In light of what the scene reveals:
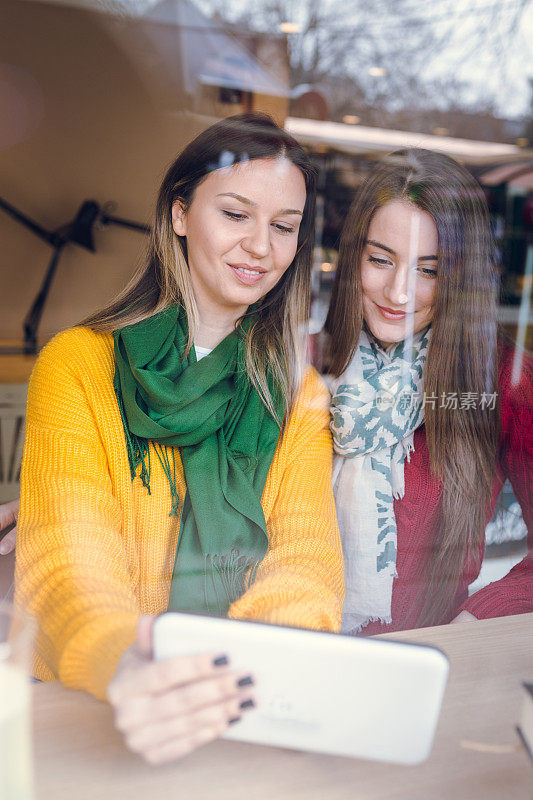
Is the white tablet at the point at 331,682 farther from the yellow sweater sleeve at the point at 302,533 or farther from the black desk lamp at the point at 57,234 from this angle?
the black desk lamp at the point at 57,234

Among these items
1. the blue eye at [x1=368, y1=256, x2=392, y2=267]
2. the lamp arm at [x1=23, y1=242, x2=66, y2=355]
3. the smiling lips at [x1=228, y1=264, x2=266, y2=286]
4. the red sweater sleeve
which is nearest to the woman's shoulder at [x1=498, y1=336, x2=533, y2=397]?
the red sweater sleeve

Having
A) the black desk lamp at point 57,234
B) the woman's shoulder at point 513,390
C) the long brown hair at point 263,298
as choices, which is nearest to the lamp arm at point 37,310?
the black desk lamp at point 57,234

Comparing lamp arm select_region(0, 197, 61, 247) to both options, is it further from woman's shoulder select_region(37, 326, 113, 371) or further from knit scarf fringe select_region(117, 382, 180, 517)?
knit scarf fringe select_region(117, 382, 180, 517)

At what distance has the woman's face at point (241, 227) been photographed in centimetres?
111

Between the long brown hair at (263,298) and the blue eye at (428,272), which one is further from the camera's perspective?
the blue eye at (428,272)

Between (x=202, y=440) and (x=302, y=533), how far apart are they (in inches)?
9.2

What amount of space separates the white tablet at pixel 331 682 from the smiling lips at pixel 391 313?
2.55ft

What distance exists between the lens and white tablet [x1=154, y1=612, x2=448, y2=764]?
2.03 ft

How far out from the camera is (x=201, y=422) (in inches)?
42.4

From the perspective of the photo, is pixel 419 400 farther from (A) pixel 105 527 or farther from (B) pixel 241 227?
(A) pixel 105 527

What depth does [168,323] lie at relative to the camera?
3.69ft

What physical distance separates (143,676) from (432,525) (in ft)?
2.78

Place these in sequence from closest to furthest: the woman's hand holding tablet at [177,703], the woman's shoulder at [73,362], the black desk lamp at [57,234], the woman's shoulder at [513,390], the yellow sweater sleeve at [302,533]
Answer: the woman's hand holding tablet at [177,703] < the yellow sweater sleeve at [302,533] < the woman's shoulder at [73,362] < the woman's shoulder at [513,390] < the black desk lamp at [57,234]

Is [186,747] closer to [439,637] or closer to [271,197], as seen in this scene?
[439,637]
